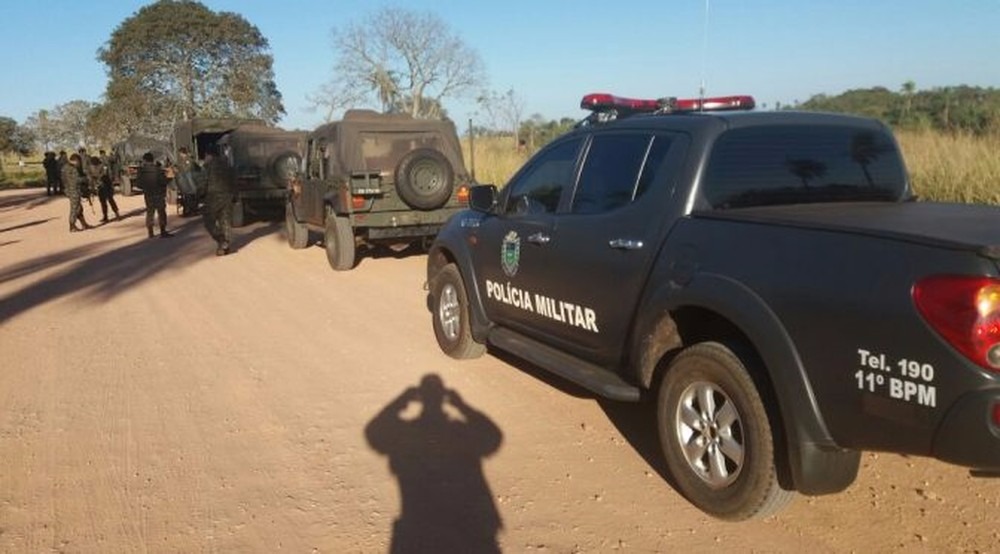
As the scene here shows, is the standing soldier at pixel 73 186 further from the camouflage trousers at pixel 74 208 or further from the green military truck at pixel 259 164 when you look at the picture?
the green military truck at pixel 259 164

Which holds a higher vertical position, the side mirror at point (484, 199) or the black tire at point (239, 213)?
the side mirror at point (484, 199)

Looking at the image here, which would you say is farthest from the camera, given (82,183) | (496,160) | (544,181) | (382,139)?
(496,160)

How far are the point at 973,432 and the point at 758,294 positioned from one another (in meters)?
0.87

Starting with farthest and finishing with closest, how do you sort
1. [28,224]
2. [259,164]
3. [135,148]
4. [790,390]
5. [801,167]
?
[135,148] < [28,224] < [259,164] < [801,167] < [790,390]

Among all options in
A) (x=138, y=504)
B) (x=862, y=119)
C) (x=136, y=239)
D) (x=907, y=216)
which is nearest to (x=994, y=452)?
(x=907, y=216)

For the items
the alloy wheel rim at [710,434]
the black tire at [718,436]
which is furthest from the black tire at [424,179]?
the alloy wheel rim at [710,434]

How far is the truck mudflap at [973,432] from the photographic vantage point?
2412 millimetres

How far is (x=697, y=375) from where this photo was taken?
3.39 metres

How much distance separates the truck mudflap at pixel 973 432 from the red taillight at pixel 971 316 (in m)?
0.11

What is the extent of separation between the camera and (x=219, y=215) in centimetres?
1245

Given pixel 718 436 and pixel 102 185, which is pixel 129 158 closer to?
pixel 102 185

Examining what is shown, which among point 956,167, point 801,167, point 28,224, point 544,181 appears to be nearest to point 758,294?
point 801,167

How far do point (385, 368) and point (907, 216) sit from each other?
3.77 meters

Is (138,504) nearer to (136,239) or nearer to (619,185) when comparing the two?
(619,185)
